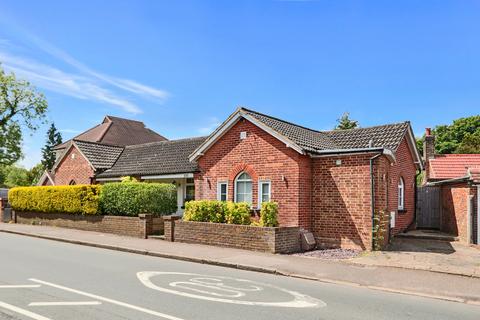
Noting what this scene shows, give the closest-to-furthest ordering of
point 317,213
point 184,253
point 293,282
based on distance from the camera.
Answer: point 293,282
point 184,253
point 317,213

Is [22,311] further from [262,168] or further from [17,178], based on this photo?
[17,178]

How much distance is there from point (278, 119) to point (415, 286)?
405 inches

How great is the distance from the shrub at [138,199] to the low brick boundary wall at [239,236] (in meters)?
2.95

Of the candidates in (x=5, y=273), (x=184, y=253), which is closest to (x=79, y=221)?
(x=184, y=253)

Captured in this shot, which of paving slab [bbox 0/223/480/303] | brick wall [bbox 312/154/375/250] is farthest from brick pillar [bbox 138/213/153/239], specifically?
brick wall [bbox 312/154/375/250]

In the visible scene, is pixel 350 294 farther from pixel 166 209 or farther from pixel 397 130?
pixel 166 209

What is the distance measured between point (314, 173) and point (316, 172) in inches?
3.4

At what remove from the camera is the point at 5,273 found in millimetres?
9141

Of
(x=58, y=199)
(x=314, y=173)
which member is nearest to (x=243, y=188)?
(x=314, y=173)

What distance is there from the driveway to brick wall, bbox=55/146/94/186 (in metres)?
17.9

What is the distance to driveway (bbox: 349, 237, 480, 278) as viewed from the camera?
10875mm

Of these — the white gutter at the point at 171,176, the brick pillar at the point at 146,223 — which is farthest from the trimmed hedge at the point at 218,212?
the white gutter at the point at 171,176

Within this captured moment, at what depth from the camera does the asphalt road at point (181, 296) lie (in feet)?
20.7

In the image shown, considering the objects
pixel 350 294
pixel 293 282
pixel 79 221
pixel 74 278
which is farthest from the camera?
pixel 79 221
